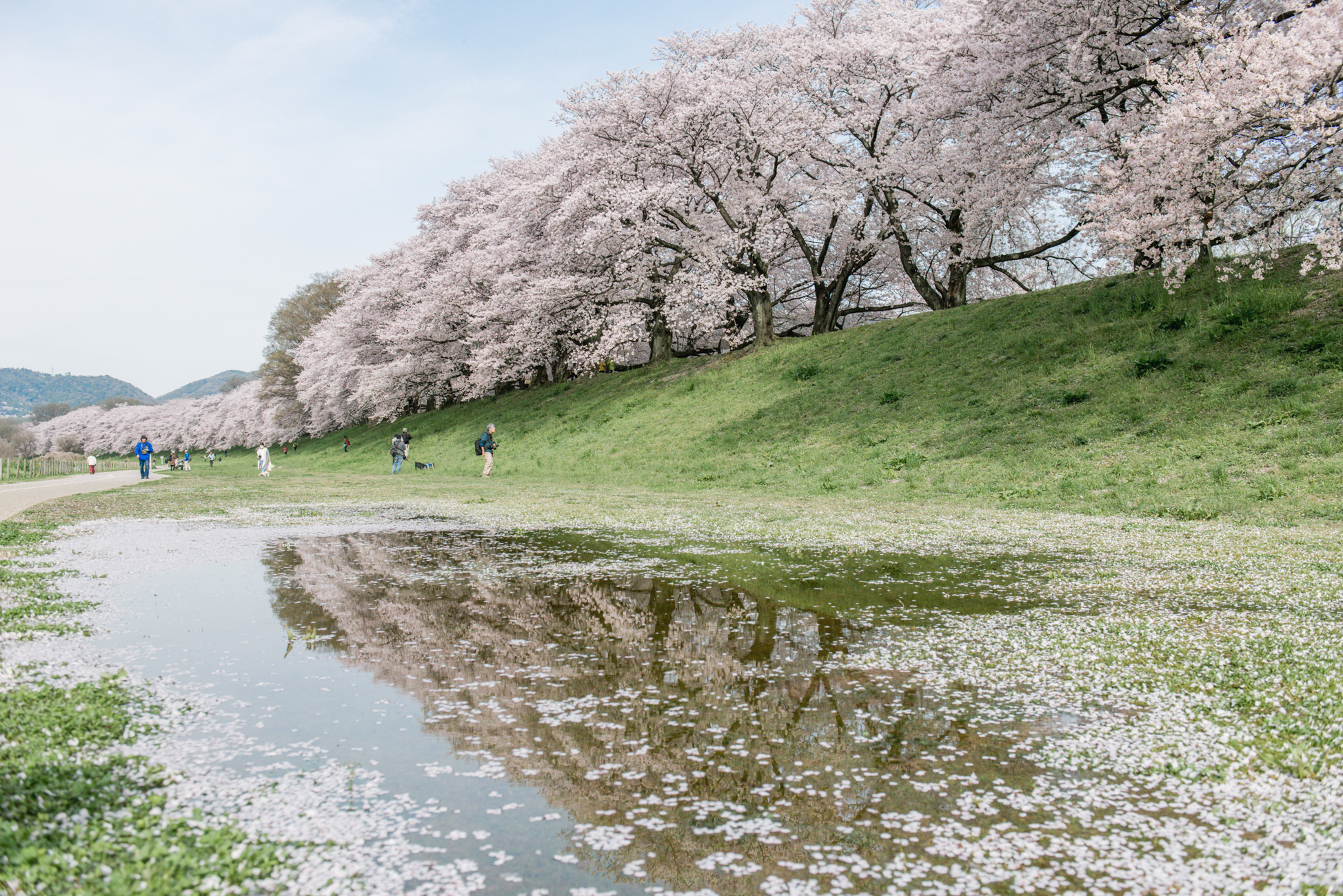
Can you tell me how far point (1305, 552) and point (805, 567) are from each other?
20.7 ft

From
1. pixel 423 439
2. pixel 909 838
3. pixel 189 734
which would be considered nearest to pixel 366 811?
pixel 189 734

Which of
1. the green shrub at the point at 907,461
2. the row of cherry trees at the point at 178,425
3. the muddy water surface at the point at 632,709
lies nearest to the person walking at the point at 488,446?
the green shrub at the point at 907,461

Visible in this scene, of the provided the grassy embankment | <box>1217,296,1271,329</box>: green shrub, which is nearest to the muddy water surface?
the grassy embankment

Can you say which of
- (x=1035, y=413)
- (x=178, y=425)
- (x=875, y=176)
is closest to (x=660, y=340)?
(x=875, y=176)

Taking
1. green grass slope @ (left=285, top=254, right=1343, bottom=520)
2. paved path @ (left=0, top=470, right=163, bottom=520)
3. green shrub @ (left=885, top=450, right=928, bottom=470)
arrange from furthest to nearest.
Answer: green shrub @ (left=885, top=450, right=928, bottom=470)
paved path @ (left=0, top=470, right=163, bottom=520)
green grass slope @ (left=285, top=254, right=1343, bottom=520)

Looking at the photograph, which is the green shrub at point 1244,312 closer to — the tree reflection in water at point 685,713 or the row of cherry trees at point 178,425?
the tree reflection in water at point 685,713

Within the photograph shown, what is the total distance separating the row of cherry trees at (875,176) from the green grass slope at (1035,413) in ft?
7.62

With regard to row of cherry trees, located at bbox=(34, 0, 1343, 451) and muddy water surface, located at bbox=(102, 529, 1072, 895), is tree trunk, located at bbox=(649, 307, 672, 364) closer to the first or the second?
row of cherry trees, located at bbox=(34, 0, 1343, 451)

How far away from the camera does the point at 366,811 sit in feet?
12.3

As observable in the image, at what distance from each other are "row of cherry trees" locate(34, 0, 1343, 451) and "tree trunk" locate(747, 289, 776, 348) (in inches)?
6.1

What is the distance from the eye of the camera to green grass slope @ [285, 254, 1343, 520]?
16.9 metres

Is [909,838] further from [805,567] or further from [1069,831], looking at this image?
[805,567]

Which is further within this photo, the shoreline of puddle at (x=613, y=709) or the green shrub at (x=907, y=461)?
the green shrub at (x=907, y=461)

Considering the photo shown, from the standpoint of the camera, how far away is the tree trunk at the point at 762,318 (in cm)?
3866
